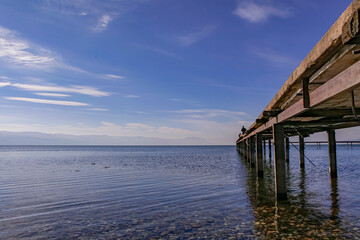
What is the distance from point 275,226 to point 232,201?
11.9ft

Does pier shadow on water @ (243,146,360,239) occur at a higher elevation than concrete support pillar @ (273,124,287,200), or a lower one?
lower

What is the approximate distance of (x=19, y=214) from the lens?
10000 millimetres

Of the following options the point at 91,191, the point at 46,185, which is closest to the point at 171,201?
the point at 91,191

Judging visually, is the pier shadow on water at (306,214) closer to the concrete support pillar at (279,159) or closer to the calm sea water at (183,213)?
the calm sea water at (183,213)

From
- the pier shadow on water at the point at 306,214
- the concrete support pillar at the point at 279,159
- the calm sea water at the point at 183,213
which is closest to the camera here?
the pier shadow on water at the point at 306,214

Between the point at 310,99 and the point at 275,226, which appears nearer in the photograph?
the point at 310,99

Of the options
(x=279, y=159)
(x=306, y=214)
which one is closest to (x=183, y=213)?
(x=306, y=214)

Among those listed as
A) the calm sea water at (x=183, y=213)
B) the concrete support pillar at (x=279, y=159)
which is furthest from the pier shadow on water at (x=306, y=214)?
the concrete support pillar at (x=279, y=159)

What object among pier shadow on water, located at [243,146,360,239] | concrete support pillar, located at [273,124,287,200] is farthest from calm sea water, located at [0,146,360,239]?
concrete support pillar, located at [273,124,287,200]

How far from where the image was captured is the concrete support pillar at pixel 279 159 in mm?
10375

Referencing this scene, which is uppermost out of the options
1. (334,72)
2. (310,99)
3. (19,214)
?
(334,72)

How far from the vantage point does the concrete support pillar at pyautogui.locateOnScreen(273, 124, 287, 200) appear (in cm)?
1038

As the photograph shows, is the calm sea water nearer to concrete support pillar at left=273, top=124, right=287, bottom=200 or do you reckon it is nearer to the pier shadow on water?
the pier shadow on water

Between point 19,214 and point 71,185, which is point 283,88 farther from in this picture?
point 71,185
